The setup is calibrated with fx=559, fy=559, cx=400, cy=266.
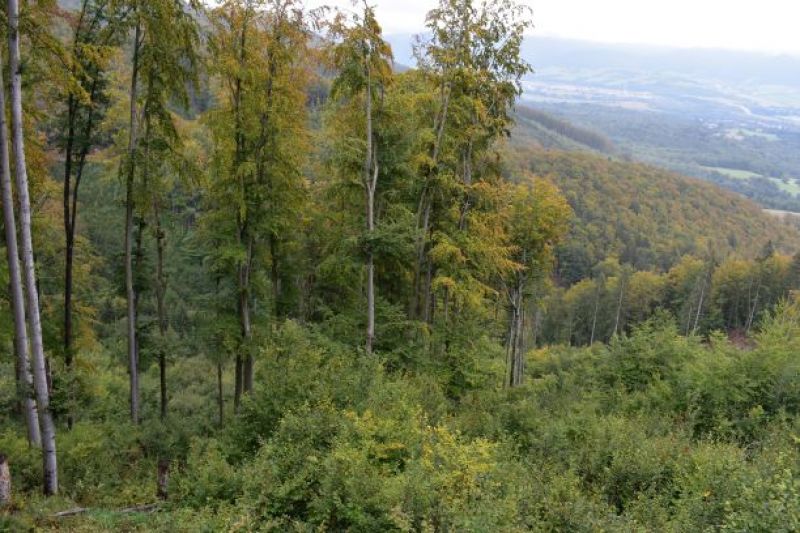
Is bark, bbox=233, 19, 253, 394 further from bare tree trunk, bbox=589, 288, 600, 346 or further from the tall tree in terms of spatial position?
bare tree trunk, bbox=589, 288, 600, 346

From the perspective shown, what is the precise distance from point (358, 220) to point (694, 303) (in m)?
55.1

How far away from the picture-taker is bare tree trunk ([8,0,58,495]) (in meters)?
7.61

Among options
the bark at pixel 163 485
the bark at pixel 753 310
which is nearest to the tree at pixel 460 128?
the bark at pixel 163 485

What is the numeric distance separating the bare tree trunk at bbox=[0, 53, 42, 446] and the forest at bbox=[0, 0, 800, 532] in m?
0.03

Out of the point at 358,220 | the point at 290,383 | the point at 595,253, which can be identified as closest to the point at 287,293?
the point at 358,220

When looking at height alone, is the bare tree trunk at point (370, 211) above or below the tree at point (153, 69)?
below

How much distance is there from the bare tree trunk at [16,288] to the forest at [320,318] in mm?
34

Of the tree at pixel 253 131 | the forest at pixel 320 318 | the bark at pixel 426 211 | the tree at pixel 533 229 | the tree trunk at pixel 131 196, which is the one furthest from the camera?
the tree at pixel 533 229

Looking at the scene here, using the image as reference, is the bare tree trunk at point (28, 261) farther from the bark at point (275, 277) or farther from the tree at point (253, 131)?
the bark at point (275, 277)

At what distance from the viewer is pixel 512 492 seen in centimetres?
691

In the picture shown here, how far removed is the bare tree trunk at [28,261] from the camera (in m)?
7.61

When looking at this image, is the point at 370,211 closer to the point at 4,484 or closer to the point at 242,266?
Result: the point at 242,266

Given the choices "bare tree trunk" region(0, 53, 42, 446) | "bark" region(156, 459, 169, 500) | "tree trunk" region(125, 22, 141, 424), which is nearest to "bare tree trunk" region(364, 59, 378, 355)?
"tree trunk" region(125, 22, 141, 424)

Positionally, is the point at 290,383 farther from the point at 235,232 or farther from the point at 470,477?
the point at 235,232
